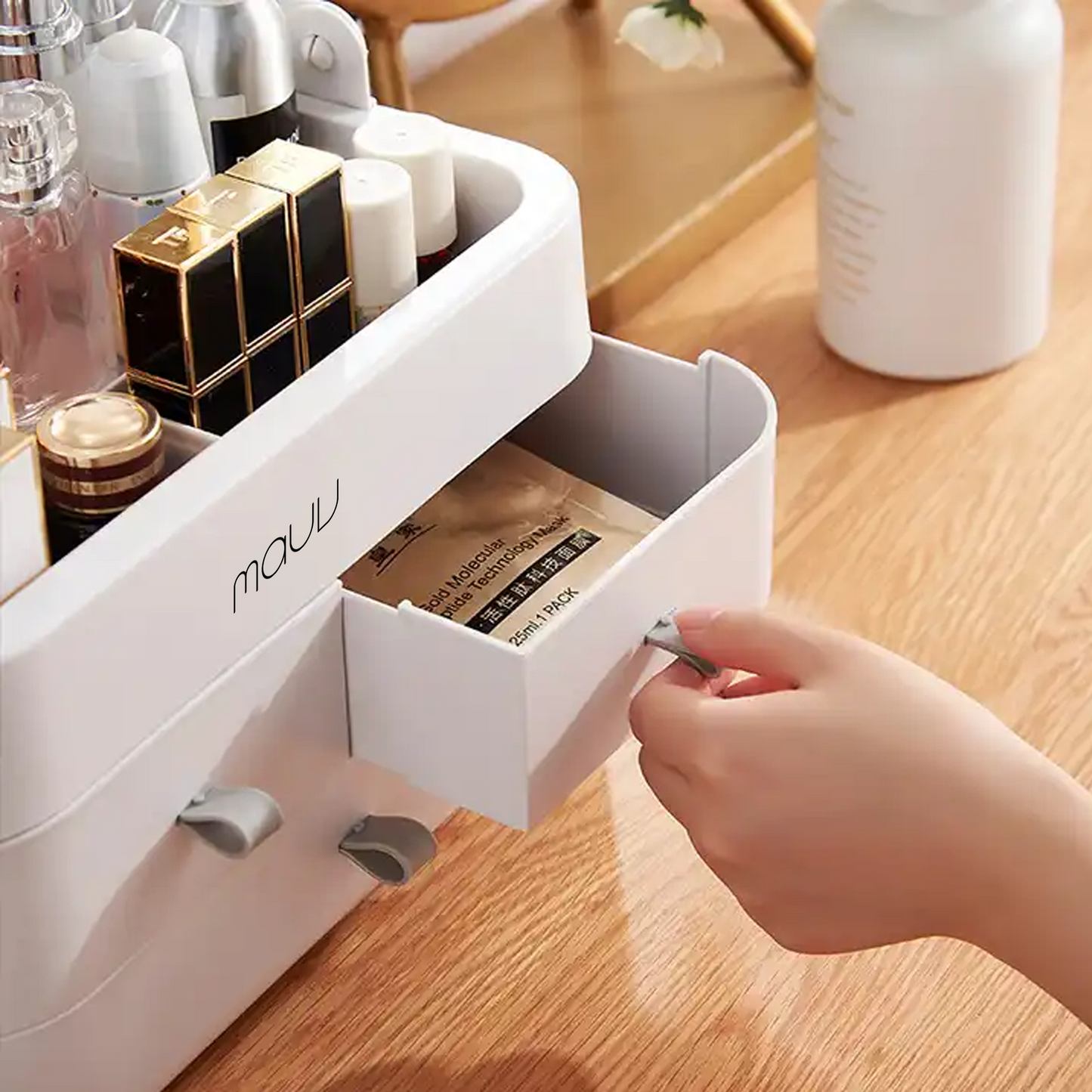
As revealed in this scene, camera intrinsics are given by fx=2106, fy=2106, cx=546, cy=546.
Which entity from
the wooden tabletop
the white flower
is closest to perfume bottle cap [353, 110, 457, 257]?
the wooden tabletop

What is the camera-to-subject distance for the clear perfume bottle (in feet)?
2.03

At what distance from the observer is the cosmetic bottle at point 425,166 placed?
0.67 meters

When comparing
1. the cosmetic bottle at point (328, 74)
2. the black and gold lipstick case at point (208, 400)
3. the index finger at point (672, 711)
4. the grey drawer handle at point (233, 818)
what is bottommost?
the index finger at point (672, 711)

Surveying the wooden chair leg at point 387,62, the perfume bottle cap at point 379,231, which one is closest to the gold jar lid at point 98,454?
the perfume bottle cap at point 379,231

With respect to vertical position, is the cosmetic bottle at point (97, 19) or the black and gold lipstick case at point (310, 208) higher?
the cosmetic bottle at point (97, 19)

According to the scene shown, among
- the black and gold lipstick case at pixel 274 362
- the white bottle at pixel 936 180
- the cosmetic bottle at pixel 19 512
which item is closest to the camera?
the cosmetic bottle at pixel 19 512

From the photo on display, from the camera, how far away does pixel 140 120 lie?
2.06ft

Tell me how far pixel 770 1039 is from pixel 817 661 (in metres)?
0.14

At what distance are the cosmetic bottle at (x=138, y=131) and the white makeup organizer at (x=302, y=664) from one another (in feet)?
0.27

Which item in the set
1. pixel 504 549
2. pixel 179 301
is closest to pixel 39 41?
pixel 179 301

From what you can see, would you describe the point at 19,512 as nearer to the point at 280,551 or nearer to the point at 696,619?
the point at 280,551

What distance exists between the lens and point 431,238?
687 mm

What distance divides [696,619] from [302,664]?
0.41 ft

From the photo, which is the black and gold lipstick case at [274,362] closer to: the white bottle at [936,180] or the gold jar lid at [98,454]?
the gold jar lid at [98,454]
